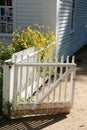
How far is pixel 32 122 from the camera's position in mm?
5910

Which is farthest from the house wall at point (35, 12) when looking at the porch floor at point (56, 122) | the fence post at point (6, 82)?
the fence post at point (6, 82)

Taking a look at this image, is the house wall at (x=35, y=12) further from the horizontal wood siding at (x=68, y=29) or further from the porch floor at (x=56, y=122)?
the porch floor at (x=56, y=122)

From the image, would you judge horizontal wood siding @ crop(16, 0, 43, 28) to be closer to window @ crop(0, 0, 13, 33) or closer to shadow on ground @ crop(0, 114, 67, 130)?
window @ crop(0, 0, 13, 33)

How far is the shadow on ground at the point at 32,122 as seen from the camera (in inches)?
223

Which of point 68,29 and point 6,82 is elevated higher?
point 68,29

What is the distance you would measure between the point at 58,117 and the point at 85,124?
579mm

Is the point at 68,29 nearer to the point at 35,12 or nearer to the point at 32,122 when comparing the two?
the point at 35,12

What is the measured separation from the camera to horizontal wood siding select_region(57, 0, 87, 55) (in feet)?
37.0

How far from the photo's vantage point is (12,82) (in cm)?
602

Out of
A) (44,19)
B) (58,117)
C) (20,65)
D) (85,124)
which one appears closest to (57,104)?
(58,117)

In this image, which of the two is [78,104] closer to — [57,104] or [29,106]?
[57,104]

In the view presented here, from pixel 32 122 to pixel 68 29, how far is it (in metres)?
7.56

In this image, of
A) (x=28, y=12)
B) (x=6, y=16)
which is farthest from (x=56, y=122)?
(x=6, y=16)

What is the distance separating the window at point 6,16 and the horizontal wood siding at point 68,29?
1749mm
